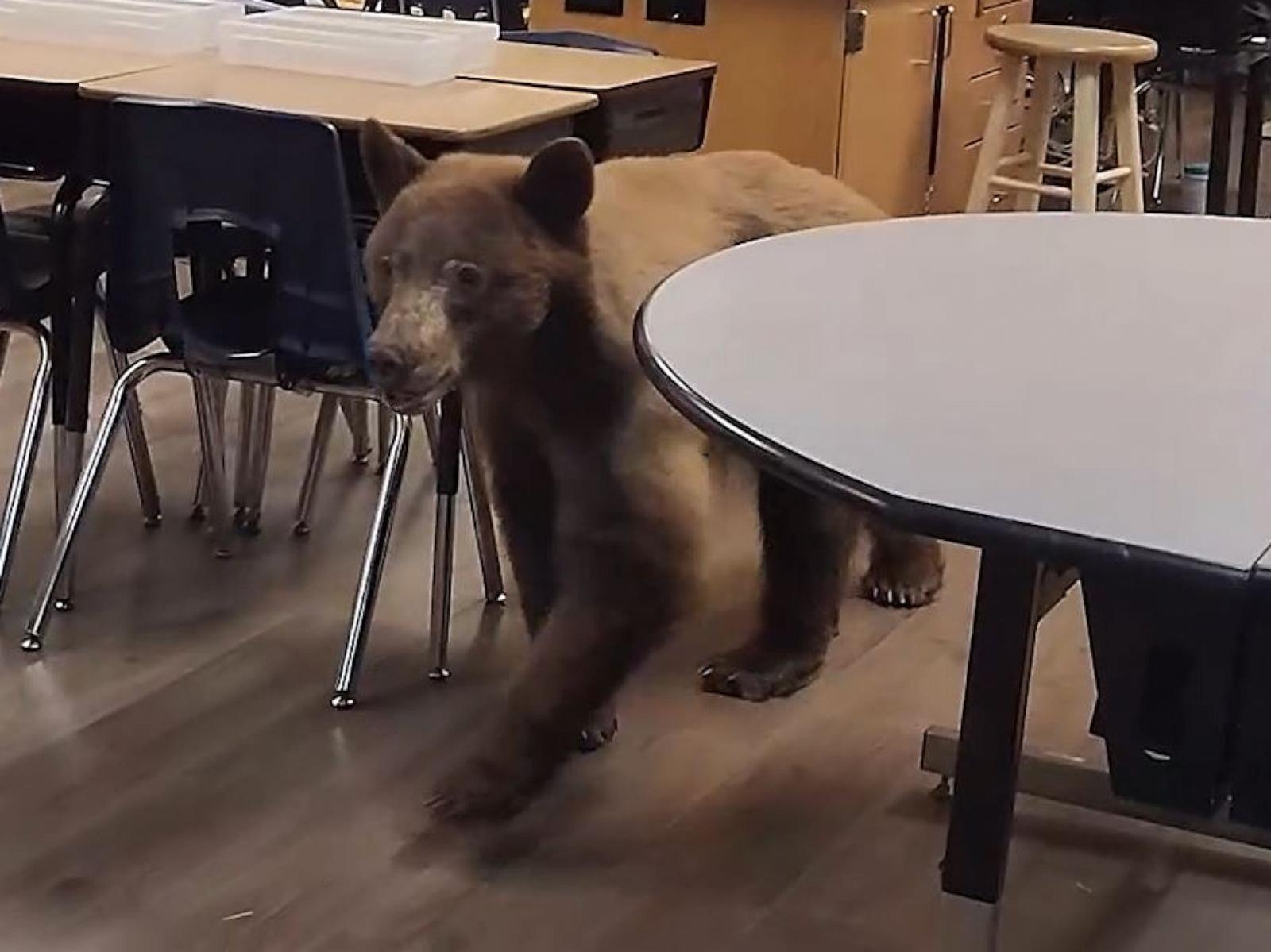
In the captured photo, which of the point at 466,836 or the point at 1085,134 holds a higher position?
the point at 1085,134

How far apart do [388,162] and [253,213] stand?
0.36 m

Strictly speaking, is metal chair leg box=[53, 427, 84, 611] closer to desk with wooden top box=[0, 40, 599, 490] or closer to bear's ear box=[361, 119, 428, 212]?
desk with wooden top box=[0, 40, 599, 490]

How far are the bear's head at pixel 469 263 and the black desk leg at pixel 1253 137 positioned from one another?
3.41 meters

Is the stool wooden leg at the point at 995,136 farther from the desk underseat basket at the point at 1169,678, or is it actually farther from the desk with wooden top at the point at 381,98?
the desk underseat basket at the point at 1169,678

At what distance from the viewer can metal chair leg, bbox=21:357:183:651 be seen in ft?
9.82

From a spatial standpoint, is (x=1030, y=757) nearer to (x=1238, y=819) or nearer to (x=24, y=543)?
(x=1238, y=819)

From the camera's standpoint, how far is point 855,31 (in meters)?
4.61

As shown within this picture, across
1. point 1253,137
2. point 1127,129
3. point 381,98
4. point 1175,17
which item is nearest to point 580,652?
point 381,98

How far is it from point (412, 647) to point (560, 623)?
598mm

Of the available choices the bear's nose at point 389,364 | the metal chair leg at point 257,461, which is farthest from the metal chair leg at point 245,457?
the bear's nose at point 389,364

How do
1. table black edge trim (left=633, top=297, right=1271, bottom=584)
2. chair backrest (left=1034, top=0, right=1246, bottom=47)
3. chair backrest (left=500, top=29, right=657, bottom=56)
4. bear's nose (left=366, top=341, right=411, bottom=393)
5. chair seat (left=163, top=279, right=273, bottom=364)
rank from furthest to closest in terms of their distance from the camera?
chair backrest (left=1034, top=0, right=1246, bottom=47), chair backrest (left=500, top=29, right=657, bottom=56), chair seat (left=163, top=279, right=273, bottom=364), bear's nose (left=366, top=341, right=411, bottom=393), table black edge trim (left=633, top=297, right=1271, bottom=584)

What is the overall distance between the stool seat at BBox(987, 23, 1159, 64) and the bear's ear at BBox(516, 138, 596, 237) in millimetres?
2600

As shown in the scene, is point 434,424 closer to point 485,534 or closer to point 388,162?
point 485,534

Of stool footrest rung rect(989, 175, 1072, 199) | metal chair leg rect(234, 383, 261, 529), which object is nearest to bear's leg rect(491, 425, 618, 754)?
metal chair leg rect(234, 383, 261, 529)
